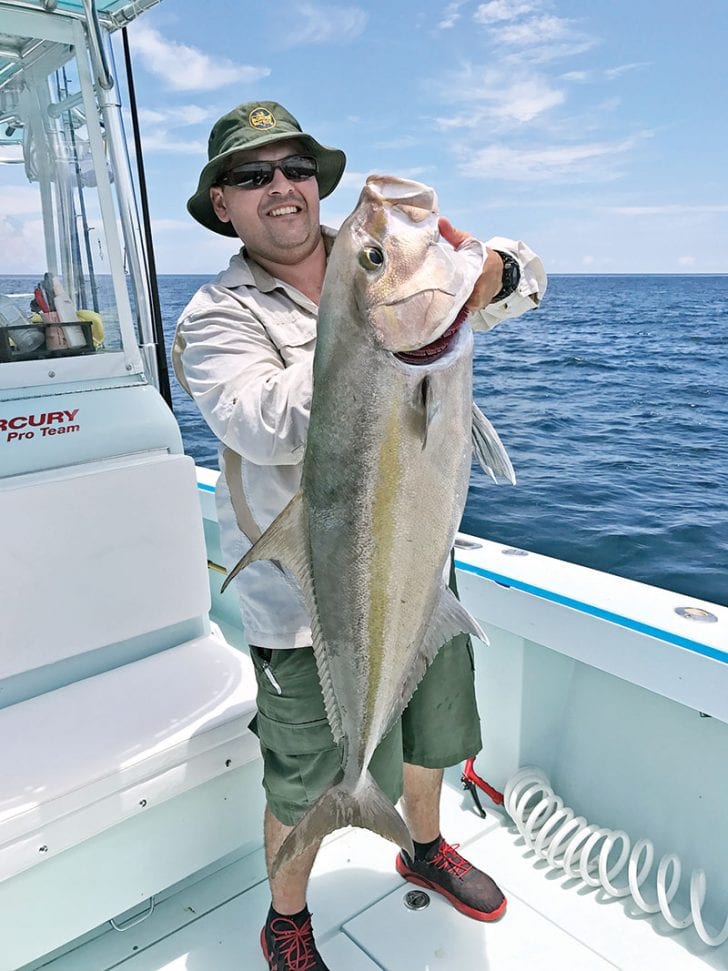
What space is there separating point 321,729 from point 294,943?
2.32ft

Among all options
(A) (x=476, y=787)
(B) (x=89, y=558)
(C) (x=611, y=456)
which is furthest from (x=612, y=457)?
(B) (x=89, y=558)

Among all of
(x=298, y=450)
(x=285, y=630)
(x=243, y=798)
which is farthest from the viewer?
(x=243, y=798)

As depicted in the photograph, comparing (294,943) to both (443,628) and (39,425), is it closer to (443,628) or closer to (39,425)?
(443,628)

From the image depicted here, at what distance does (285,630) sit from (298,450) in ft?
2.00

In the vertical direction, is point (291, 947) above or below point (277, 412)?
below

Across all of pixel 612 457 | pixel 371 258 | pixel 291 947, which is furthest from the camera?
pixel 612 457

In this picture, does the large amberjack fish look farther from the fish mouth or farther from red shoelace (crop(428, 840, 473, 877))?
red shoelace (crop(428, 840, 473, 877))

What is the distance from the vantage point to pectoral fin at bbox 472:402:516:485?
1.54 m

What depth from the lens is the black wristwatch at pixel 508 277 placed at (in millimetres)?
1595

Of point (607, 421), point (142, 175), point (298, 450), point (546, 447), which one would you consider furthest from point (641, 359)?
point (298, 450)

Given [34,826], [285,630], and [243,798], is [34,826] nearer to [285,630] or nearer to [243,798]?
[243,798]

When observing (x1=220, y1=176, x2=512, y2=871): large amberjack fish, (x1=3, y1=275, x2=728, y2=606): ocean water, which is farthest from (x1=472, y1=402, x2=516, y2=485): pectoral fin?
(x1=3, y1=275, x2=728, y2=606): ocean water

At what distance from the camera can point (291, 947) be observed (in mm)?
2219

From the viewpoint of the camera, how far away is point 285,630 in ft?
6.64
